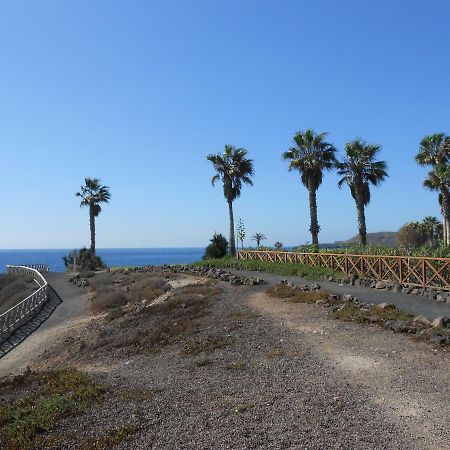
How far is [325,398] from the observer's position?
8984 millimetres

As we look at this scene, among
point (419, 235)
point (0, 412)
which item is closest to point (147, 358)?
point (0, 412)

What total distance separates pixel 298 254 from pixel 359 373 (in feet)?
79.9

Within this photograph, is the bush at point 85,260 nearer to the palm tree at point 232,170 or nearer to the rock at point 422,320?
the palm tree at point 232,170

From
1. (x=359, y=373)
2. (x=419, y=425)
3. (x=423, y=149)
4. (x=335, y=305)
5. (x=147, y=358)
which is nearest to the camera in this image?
(x=419, y=425)

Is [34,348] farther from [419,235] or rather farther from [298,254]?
[419,235]

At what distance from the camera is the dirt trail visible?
788cm

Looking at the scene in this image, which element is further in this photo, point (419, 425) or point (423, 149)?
point (423, 149)

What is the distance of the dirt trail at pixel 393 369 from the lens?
310 inches

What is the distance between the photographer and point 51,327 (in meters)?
25.3

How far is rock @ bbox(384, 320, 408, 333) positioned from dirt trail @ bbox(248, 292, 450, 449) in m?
0.28

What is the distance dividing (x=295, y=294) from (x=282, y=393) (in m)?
12.0

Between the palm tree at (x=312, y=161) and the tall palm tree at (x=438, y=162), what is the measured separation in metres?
Result: 9.27

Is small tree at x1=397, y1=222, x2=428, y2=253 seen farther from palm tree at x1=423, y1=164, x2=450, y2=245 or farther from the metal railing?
the metal railing

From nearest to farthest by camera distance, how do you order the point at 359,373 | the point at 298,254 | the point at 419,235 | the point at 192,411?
the point at 192,411 → the point at 359,373 → the point at 298,254 → the point at 419,235
